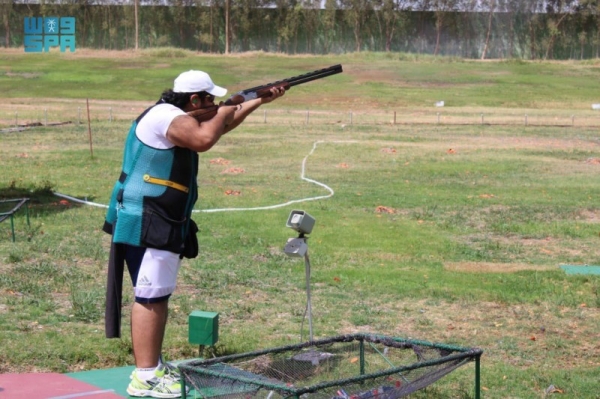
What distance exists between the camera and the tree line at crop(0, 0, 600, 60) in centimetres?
8956

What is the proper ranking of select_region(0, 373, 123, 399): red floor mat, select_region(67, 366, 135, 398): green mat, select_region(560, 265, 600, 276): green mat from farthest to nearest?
select_region(560, 265, 600, 276): green mat, select_region(67, 366, 135, 398): green mat, select_region(0, 373, 123, 399): red floor mat

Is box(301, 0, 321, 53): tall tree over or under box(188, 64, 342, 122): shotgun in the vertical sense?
over

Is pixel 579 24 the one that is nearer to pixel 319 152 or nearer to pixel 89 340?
pixel 319 152

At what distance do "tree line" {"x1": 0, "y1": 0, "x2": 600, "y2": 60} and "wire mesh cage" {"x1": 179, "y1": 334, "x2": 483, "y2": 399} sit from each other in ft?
271

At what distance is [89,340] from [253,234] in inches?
238

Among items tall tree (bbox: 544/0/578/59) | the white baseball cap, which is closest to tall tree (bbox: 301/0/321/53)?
tall tree (bbox: 544/0/578/59)

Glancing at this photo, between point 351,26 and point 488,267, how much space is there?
84185 mm

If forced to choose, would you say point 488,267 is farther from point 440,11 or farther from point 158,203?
point 440,11

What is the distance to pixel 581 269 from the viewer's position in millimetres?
11750

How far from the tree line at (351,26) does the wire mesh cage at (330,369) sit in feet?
271

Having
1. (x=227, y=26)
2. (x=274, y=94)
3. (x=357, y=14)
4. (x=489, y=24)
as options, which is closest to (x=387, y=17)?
(x=357, y=14)

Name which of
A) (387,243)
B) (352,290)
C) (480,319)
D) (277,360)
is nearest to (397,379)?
(277,360)

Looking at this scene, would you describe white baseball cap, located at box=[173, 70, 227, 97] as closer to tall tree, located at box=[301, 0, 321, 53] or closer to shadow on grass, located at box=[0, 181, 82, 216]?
shadow on grass, located at box=[0, 181, 82, 216]

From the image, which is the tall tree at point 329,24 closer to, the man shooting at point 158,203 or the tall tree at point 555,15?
the tall tree at point 555,15
